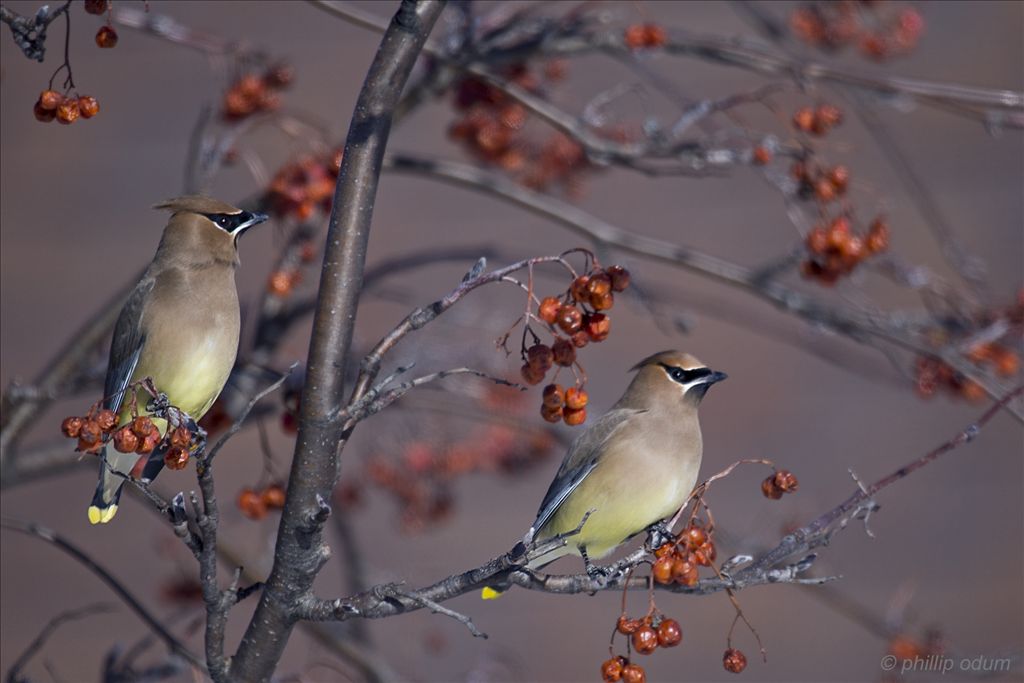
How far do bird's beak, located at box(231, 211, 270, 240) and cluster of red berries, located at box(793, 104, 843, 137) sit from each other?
1603mm

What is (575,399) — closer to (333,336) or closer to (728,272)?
(333,336)

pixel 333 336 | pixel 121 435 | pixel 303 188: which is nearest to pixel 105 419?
pixel 121 435

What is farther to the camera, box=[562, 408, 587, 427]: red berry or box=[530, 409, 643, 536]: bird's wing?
box=[530, 409, 643, 536]: bird's wing

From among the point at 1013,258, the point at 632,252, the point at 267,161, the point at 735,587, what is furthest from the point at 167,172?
the point at 735,587

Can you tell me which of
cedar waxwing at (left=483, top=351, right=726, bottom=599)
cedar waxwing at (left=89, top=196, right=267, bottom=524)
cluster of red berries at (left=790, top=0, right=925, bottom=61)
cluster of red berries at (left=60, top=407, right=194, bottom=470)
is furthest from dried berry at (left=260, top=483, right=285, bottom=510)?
cluster of red berries at (left=790, top=0, right=925, bottom=61)

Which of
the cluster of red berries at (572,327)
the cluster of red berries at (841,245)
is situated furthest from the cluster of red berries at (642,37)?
the cluster of red berries at (572,327)

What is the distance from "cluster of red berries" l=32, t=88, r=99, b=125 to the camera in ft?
7.50

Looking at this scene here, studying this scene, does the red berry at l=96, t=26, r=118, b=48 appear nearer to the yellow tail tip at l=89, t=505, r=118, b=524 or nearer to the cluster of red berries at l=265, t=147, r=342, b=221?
the cluster of red berries at l=265, t=147, r=342, b=221

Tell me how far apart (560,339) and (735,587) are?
1.77ft

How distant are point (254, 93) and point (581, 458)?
4.79 ft

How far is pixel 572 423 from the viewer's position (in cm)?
224

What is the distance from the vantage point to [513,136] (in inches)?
151

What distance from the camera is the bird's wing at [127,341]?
9.23ft

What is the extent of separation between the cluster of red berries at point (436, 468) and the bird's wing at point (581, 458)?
0.79 meters
